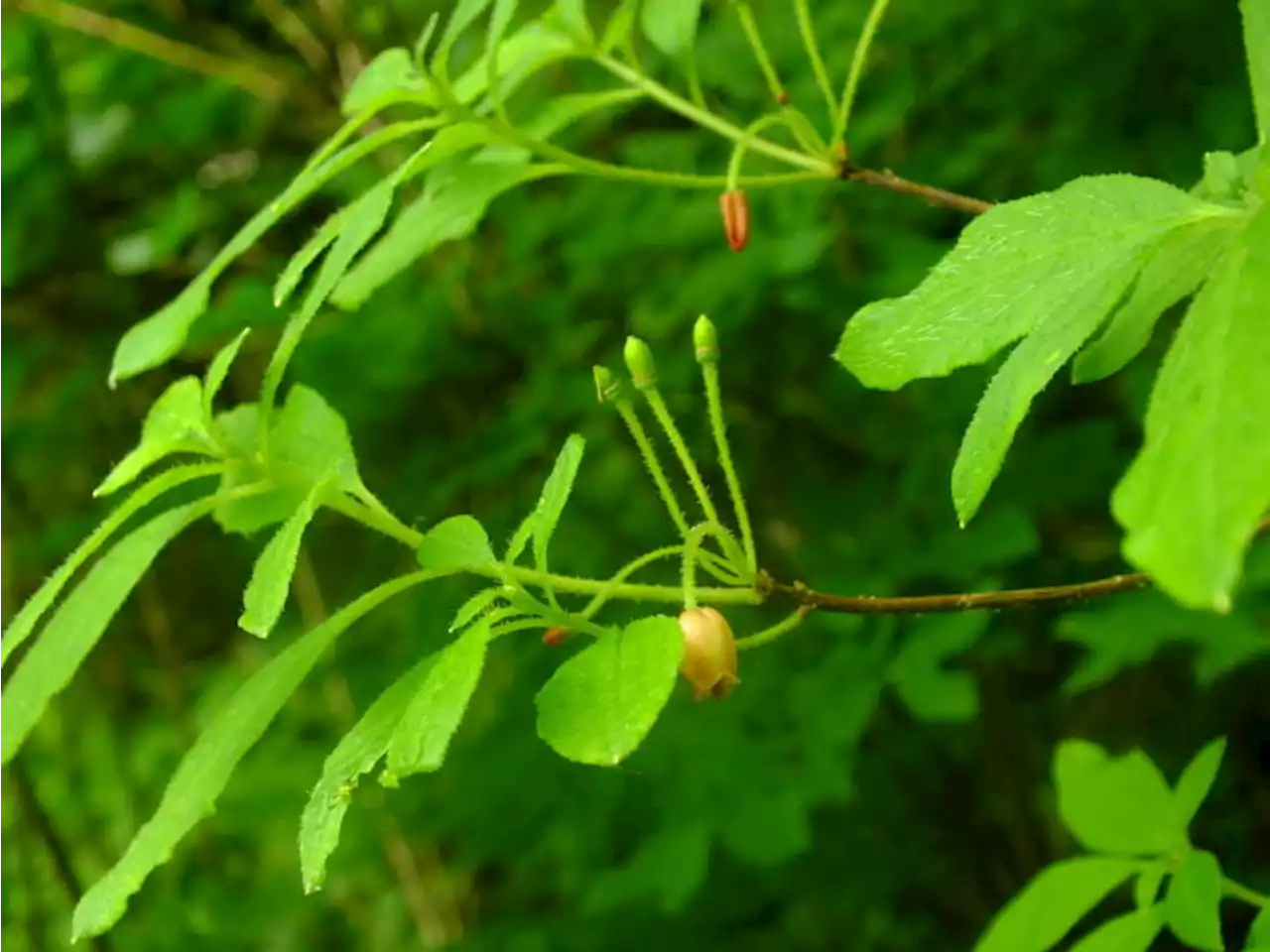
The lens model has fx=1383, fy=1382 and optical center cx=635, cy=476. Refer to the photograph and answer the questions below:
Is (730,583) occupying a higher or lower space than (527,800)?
higher

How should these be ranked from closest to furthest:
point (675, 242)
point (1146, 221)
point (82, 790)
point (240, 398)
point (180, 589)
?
point (1146, 221)
point (675, 242)
point (240, 398)
point (82, 790)
point (180, 589)

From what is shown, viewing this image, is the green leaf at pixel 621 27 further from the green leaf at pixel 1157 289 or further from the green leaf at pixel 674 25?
the green leaf at pixel 1157 289

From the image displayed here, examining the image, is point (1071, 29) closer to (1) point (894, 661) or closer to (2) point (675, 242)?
(2) point (675, 242)

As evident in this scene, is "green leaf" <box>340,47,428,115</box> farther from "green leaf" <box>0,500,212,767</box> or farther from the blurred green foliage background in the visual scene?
the blurred green foliage background

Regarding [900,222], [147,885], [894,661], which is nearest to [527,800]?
[894,661]

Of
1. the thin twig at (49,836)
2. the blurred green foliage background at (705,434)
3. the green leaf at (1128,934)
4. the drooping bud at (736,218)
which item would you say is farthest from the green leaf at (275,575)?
the thin twig at (49,836)
